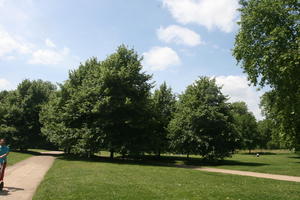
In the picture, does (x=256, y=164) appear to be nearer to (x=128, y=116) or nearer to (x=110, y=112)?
(x=128, y=116)

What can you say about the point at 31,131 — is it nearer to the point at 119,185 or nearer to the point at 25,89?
the point at 25,89

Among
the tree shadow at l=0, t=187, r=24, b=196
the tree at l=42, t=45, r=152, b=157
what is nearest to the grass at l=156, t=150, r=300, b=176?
the tree at l=42, t=45, r=152, b=157

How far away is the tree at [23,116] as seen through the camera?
3953 cm

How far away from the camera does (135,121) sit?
90.6 ft

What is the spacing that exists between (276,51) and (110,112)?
54.3 ft

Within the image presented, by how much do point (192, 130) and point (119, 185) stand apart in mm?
19821

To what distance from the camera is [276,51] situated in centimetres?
1903

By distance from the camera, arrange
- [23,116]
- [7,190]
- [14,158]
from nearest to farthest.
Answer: [7,190] → [14,158] → [23,116]

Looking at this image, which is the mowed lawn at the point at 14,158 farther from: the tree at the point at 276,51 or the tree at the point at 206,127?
the tree at the point at 276,51

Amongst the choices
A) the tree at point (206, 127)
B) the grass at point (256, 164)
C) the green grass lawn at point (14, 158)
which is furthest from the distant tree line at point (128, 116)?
the green grass lawn at point (14, 158)

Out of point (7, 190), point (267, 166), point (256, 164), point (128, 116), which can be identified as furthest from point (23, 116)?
point (267, 166)

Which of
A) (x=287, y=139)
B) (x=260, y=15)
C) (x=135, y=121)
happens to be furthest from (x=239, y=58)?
(x=135, y=121)

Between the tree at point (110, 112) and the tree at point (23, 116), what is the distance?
40.7ft

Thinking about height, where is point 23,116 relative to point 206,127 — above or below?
above
